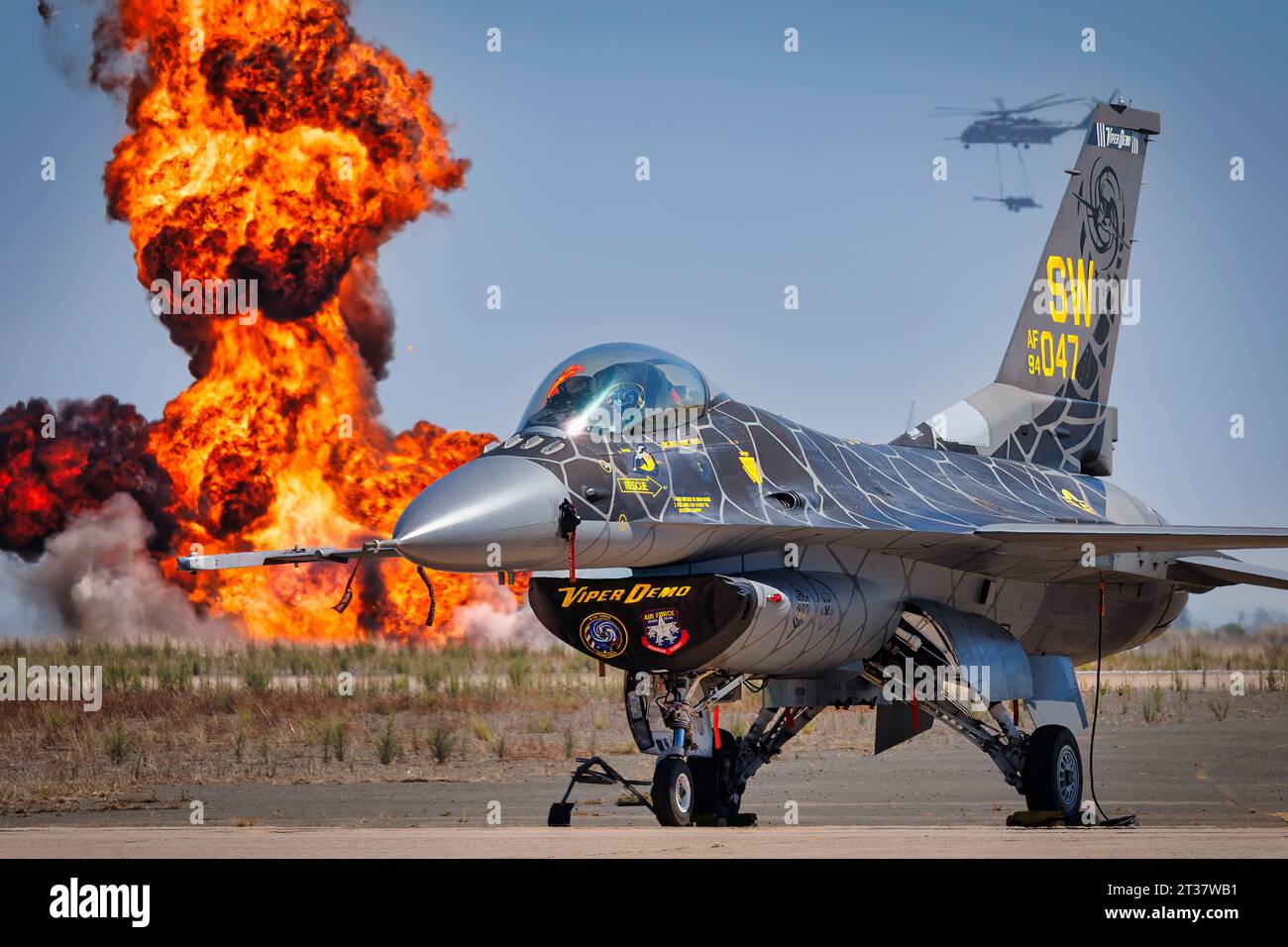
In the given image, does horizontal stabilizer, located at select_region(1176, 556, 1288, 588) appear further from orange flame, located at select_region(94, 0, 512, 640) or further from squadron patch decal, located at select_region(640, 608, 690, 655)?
orange flame, located at select_region(94, 0, 512, 640)

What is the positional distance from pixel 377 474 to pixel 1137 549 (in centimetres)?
3515

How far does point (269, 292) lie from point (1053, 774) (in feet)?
124

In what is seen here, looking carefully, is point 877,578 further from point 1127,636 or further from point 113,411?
point 113,411

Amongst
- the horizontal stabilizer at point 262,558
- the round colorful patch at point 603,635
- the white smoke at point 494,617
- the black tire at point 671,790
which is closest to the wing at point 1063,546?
the round colorful patch at point 603,635

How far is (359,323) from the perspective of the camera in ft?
174

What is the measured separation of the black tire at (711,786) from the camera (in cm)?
1686

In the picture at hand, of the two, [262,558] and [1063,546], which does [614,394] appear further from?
[1063,546]

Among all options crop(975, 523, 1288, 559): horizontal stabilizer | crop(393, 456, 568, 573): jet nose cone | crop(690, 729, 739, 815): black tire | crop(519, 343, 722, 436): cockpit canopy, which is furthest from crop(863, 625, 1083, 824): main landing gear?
crop(393, 456, 568, 573): jet nose cone

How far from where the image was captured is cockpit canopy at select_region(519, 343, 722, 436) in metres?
14.1

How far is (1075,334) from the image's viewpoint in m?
22.2

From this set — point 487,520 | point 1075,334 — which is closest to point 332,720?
point 1075,334

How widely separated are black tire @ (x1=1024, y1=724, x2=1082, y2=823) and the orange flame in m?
32.1

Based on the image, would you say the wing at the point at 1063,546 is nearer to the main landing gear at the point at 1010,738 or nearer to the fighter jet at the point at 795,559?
the fighter jet at the point at 795,559
